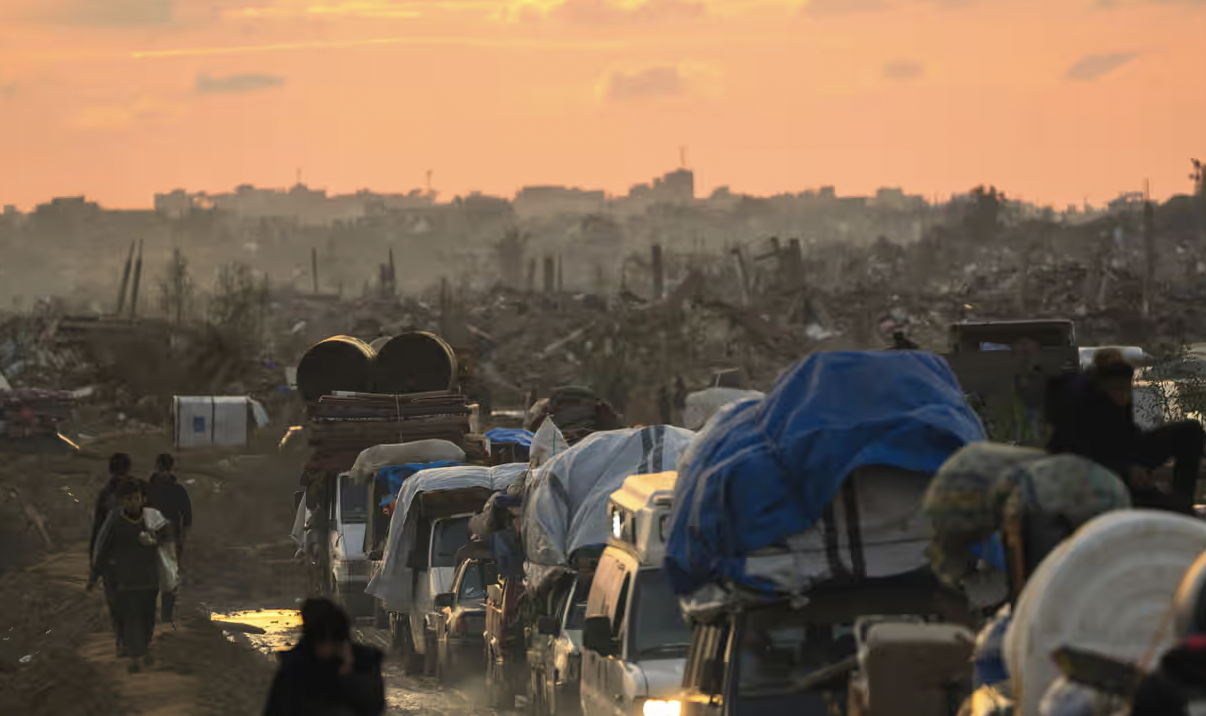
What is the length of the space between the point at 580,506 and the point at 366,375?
16800mm

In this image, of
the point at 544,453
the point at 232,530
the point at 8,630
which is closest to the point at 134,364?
the point at 232,530

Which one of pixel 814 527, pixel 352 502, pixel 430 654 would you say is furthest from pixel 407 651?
pixel 814 527

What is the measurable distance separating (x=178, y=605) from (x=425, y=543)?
7104 millimetres

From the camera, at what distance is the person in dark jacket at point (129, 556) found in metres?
18.2

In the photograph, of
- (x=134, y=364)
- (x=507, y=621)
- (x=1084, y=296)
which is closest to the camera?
(x=507, y=621)

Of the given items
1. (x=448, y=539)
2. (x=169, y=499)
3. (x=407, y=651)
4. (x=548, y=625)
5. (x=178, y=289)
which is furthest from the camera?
(x=178, y=289)

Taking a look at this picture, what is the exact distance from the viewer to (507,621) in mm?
17062

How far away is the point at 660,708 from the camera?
11.2 m

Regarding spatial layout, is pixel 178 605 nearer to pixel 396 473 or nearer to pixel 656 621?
pixel 396 473

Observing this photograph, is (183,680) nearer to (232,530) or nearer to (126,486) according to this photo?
(126,486)

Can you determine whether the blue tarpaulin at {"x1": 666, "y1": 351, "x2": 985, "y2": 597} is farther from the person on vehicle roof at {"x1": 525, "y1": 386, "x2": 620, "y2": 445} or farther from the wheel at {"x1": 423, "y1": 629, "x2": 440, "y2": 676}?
the person on vehicle roof at {"x1": 525, "y1": 386, "x2": 620, "y2": 445}

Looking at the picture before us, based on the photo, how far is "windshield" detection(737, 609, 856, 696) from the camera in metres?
9.87

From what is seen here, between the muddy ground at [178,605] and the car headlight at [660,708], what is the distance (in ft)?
21.5

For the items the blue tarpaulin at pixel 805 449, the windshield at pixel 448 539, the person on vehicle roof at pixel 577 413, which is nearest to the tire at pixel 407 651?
the windshield at pixel 448 539
